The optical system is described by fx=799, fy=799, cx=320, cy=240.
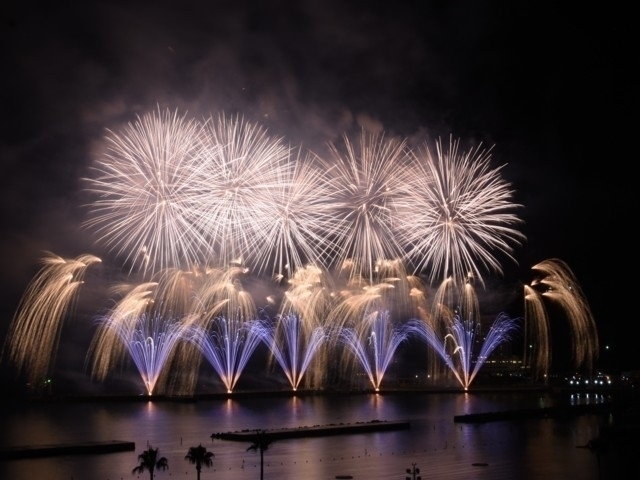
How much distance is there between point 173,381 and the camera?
249ft

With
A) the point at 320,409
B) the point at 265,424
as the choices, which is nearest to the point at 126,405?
the point at 320,409

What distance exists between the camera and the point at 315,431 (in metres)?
40.0

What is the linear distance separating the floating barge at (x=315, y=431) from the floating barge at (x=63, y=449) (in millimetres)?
5068

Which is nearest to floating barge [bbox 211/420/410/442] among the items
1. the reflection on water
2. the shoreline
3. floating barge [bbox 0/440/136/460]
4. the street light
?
the reflection on water

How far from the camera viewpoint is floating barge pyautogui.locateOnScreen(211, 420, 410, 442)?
3775 cm

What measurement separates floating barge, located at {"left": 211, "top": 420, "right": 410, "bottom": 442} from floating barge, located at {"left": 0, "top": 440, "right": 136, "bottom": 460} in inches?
200

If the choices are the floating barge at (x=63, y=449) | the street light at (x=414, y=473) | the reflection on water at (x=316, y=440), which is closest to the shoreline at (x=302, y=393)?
the reflection on water at (x=316, y=440)

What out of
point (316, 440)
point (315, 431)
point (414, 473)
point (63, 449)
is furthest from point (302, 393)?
point (414, 473)

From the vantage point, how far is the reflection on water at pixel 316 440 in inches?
1147

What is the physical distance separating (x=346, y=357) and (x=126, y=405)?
2433 cm

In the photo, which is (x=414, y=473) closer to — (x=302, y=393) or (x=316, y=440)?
(x=316, y=440)

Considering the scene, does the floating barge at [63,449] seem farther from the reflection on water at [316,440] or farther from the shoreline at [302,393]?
the shoreline at [302,393]

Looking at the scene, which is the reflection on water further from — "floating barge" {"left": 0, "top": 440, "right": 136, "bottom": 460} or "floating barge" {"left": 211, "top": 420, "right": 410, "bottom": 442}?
"floating barge" {"left": 211, "top": 420, "right": 410, "bottom": 442}

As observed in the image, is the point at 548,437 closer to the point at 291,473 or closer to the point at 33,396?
the point at 291,473
